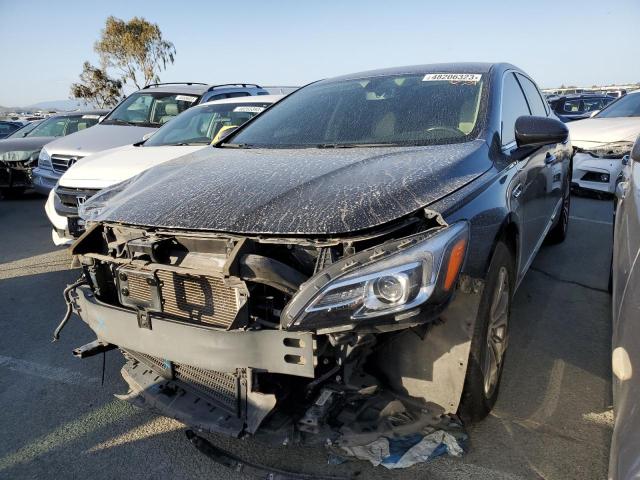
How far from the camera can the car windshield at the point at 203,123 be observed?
591cm

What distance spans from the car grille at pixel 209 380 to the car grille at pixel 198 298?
232mm

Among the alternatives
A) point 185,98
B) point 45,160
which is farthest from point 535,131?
point 45,160

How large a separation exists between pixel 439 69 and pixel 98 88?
107 feet

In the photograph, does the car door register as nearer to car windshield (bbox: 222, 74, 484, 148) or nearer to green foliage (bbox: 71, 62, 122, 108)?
car windshield (bbox: 222, 74, 484, 148)

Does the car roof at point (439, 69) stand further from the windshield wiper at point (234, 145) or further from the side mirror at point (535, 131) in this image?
the windshield wiper at point (234, 145)

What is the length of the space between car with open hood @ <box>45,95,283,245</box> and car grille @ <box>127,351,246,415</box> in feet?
7.53

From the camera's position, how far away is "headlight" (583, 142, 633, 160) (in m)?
7.10

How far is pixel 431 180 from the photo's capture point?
214 cm

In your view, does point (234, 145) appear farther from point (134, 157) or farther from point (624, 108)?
point (624, 108)

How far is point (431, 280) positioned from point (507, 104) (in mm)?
1896

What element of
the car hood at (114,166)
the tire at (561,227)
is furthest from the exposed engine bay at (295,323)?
the tire at (561,227)

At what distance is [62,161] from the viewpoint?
23.5 ft

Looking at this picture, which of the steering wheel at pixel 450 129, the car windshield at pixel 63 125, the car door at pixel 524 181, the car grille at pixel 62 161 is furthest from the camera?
the car windshield at pixel 63 125

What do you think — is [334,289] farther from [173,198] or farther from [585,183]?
[585,183]
